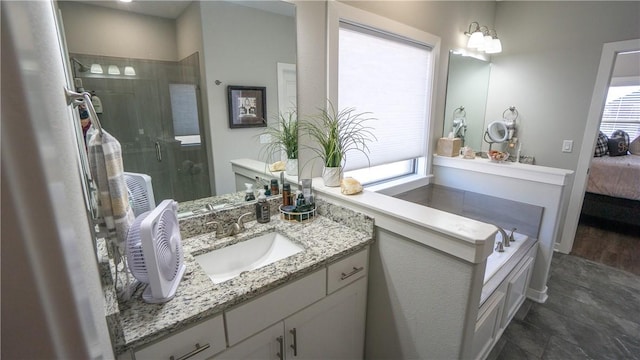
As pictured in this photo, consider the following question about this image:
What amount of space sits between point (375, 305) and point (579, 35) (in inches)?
121

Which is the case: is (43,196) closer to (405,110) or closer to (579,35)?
(405,110)

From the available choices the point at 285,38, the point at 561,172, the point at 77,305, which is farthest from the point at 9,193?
the point at 561,172

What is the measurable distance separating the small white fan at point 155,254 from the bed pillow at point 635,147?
6.99m

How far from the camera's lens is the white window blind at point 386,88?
6.22ft

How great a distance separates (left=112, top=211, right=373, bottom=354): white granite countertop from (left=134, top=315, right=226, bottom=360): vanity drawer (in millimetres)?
30

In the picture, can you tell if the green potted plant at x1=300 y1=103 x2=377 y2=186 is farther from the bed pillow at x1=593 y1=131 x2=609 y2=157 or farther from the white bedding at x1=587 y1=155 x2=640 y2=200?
the bed pillow at x1=593 y1=131 x2=609 y2=157

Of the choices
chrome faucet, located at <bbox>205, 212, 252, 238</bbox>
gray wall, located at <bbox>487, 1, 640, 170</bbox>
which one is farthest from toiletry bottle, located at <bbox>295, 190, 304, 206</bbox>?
gray wall, located at <bbox>487, 1, 640, 170</bbox>

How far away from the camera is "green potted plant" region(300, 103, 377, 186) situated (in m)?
1.69

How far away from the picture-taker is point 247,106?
1504mm

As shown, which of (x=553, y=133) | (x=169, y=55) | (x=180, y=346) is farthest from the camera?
(x=553, y=133)

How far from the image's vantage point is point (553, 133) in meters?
2.87

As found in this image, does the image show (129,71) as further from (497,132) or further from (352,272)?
(497,132)

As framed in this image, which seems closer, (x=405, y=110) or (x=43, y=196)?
(x=43, y=196)

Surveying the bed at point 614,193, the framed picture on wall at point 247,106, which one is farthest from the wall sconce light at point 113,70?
the bed at point 614,193
